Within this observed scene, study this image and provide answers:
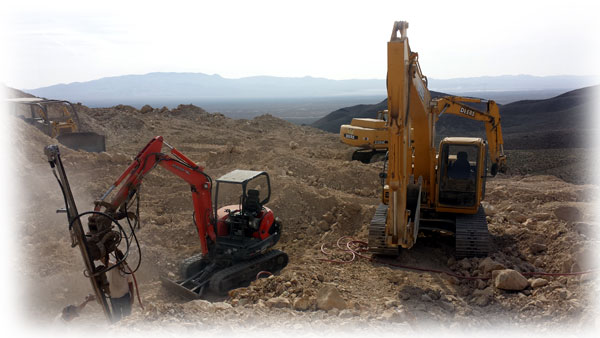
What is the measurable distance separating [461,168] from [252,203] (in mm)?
4051

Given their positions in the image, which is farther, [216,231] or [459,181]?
[459,181]

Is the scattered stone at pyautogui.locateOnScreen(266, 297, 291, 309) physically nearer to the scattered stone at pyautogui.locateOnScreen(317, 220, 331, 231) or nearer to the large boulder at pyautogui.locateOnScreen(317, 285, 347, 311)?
the large boulder at pyautogui.locateOnScreen(317, 285, 347, 311)

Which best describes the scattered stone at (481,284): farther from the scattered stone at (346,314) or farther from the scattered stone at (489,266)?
the scattered stone at (346,314)

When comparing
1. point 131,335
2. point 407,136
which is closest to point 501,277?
point 407,136

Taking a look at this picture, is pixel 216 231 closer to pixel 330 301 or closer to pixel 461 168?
pixel 330 301

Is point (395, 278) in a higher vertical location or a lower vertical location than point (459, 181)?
lower

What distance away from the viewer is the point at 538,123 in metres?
31.8

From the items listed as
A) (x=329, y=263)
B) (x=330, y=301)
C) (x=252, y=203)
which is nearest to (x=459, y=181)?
(x=329, y=263)

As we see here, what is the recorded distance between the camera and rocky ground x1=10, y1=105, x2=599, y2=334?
5.42 meters

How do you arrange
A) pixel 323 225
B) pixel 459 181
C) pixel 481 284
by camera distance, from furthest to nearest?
pixel 323 225 → pixel 459 181 → pixel 481 284

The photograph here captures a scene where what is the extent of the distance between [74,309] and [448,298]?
5.05 metres

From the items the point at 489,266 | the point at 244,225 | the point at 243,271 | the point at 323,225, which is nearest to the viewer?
the point at 489,266

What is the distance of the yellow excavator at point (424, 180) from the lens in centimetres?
658

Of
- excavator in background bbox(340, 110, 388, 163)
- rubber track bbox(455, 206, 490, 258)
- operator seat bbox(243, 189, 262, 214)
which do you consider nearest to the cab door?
rubber track bbox(455, 206, 490, 258)
